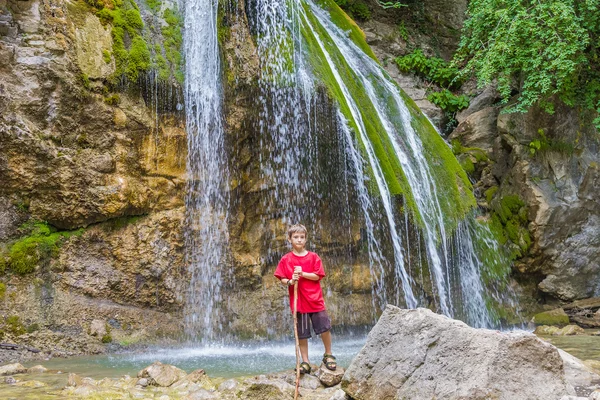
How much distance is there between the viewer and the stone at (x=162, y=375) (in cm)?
460

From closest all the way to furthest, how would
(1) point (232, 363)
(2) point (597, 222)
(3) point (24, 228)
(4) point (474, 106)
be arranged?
1. (1) point (232, 363)
2. (3) point (24, 228)
3. (2) point (597, 222)
4. (4) point (474, 106)

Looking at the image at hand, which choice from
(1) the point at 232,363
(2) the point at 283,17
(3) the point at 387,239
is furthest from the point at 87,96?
(3) the point at 387,239

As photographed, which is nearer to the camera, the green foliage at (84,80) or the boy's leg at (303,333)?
the boy's leg at (303,333)

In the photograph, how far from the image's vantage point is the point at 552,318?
10.2 metres

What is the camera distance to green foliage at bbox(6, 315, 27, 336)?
6883 mm

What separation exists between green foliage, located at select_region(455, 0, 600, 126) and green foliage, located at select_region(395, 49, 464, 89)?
118 inches

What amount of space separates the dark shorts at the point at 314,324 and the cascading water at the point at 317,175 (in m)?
3.80

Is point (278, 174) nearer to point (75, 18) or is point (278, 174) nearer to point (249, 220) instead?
point (249, 220)

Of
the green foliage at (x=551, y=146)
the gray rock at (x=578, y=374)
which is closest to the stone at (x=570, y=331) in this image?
the green foliage at (x=551, y=146)

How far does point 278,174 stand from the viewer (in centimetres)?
898

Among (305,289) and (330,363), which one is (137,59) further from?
(330,363)

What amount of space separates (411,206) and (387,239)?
2.23ft

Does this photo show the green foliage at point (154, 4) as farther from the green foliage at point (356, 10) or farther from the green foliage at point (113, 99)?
the green foliage at point (356, 10)

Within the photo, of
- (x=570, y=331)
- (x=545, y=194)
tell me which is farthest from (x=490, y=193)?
(x=570, y=331)
